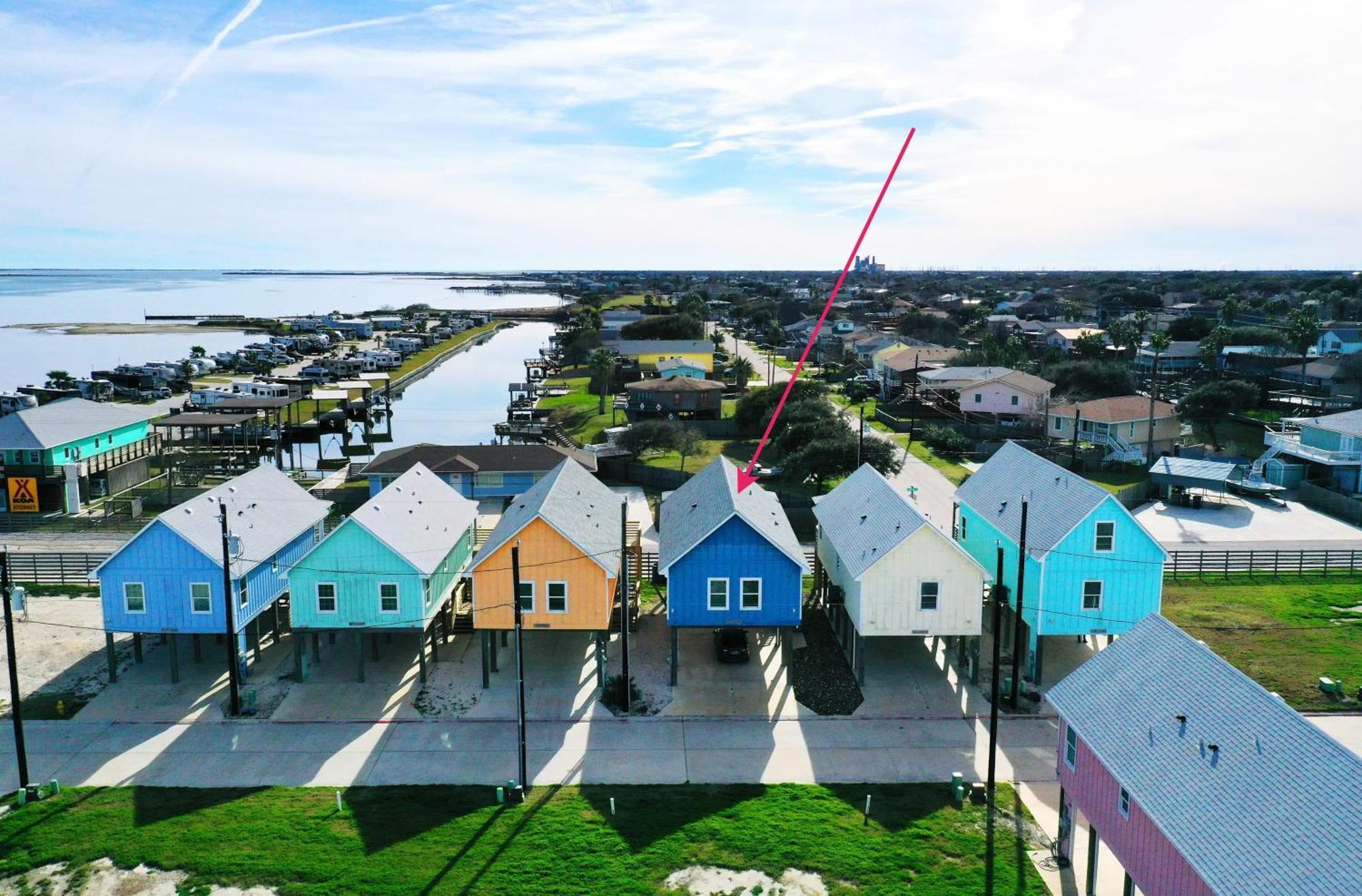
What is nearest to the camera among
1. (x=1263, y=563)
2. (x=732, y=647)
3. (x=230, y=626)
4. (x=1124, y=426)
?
(x=230, y=626)

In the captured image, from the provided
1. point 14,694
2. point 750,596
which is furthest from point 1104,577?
point 14,694

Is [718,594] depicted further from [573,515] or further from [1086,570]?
[1086,570]

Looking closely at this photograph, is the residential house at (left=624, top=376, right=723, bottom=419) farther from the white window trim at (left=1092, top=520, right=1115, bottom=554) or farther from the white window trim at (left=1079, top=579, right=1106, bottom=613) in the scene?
the white window trim at (left=1092, top=520, right=1115, bottom=554)

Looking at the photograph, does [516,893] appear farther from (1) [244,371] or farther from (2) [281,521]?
(1) [244,371]

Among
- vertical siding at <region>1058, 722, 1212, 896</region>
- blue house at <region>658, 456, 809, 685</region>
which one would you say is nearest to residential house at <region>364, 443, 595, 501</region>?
blue house at <region>658, 456, 809, 685</region>

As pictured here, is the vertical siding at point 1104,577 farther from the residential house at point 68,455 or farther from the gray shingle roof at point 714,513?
the residential house at point 68,455

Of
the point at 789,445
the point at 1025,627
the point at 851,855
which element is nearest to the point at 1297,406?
the point at 789,445
